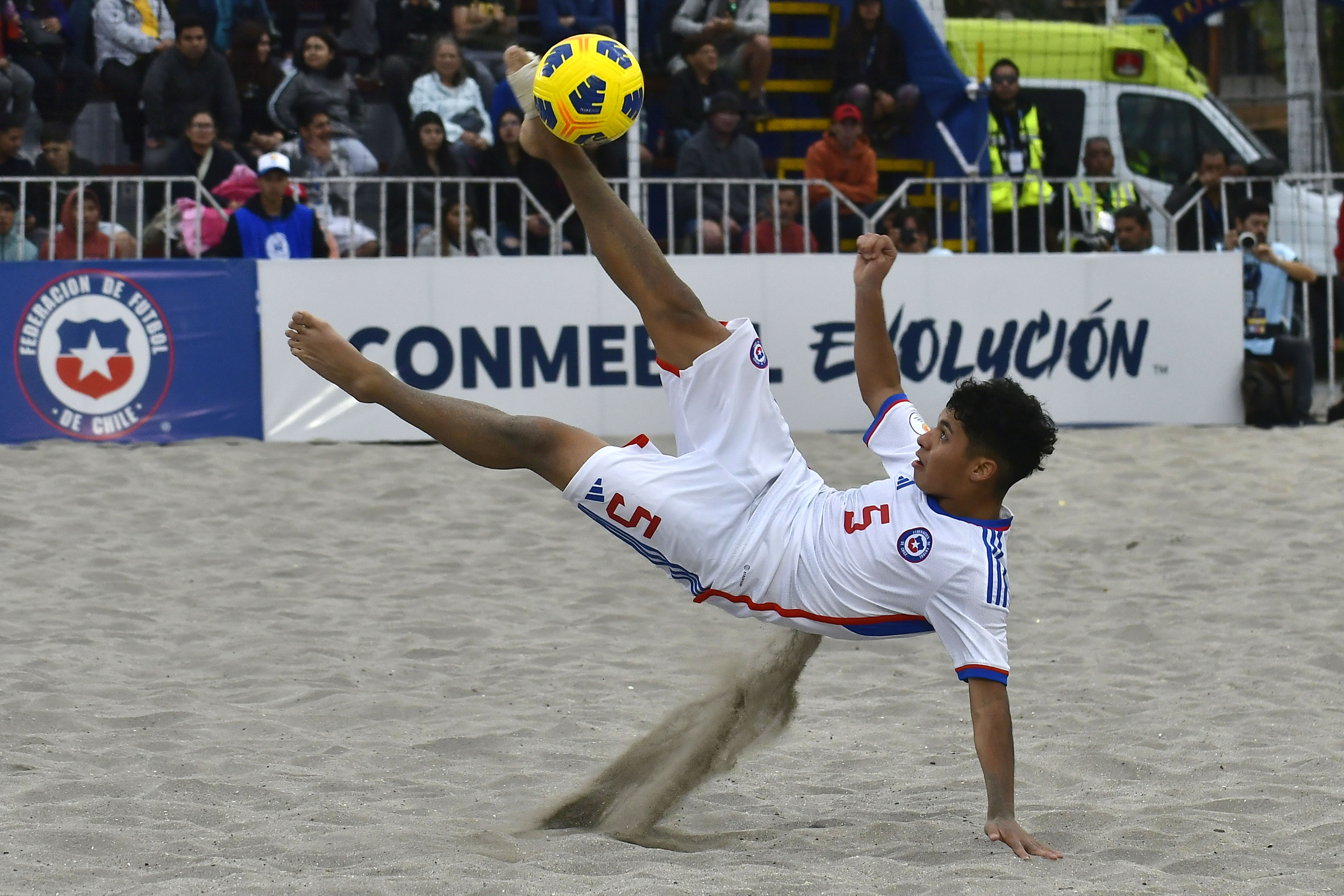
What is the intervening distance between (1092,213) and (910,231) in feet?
4.98

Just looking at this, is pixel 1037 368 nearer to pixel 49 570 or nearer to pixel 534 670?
pixel 534 670

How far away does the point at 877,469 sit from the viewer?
8.87 m

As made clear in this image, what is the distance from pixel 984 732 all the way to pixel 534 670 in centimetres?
258

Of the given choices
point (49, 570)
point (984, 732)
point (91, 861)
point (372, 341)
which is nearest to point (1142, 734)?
point (984, 732)

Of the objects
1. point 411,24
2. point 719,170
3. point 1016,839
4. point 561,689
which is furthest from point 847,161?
point 1016,839

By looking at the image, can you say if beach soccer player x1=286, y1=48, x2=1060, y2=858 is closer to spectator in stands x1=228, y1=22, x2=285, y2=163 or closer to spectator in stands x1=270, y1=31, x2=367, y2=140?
spectator in stands x1=270, y1=31, x2=367, y2=140

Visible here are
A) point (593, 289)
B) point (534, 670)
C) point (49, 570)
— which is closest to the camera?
point (534, 670)

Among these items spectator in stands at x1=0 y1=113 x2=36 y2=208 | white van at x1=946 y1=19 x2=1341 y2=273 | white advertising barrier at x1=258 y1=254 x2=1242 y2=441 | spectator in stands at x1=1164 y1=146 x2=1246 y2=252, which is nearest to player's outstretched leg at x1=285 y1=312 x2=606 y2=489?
white advertising barrier at x1=258 y1=254 x2=1242 y2=441

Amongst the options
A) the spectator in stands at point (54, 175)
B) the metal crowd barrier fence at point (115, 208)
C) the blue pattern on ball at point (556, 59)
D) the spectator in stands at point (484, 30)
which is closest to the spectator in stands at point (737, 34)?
the spectator in stands at point (484, 30)

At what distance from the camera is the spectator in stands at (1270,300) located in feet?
34.0

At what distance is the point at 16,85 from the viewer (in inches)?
397

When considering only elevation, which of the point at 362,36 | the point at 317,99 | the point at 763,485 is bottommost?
the point at 763,485

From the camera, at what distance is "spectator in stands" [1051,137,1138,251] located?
10.8 meters

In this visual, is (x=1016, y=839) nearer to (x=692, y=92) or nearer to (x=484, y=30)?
(x=692, y=92)
